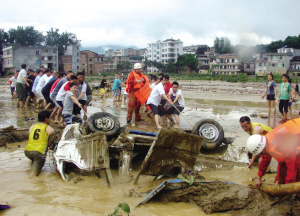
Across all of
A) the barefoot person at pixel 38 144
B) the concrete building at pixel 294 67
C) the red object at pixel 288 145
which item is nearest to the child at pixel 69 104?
the barefoot person at pixel 38 144

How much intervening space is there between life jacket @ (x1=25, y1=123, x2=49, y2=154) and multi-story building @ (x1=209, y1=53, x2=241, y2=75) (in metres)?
71.1

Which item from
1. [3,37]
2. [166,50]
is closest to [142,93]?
[166,50]

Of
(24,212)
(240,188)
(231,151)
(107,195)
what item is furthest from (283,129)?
(24,212)

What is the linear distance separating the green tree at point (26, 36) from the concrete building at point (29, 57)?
22193 millimetres

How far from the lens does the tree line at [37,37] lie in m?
87.7

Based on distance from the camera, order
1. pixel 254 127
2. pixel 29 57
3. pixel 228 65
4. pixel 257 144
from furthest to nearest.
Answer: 1. pixel 228 65
2. pixel 29 57
3. pixel 254 127
4. pixel 257 144

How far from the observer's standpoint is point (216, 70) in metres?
74.3

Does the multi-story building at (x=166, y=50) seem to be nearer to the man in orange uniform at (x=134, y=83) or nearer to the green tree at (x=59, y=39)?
the green tree at (x=59, y=39)

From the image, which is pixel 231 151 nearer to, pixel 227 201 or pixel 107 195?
pixel 227 201

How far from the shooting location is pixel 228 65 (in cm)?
7300

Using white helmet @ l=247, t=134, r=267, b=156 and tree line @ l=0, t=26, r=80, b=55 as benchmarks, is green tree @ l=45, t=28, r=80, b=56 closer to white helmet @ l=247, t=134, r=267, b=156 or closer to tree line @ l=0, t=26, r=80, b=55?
tree line @ l=0, t=26, r=80, b=55

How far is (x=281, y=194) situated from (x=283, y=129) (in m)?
0.99

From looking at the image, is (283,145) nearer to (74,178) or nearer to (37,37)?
(74,178)

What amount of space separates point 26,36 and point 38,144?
95.7 metres
